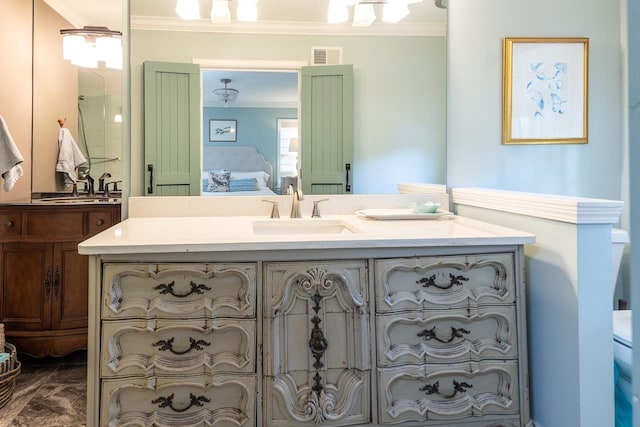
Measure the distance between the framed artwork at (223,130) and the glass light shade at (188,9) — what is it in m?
0.48

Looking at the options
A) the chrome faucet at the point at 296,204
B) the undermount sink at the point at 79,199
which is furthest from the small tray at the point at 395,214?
the undermount sink at the point at 79,199

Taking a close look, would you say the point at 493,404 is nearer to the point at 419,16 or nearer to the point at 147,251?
the point at 147,251

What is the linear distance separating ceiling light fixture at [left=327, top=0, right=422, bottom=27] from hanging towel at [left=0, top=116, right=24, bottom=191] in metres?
1.79

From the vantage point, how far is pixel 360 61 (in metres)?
2.06

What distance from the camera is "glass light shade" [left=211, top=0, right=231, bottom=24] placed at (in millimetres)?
1952

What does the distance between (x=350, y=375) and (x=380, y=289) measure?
294 millimetres

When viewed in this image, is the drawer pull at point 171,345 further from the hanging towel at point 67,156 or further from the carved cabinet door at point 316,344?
the hanging towel at point 67,156

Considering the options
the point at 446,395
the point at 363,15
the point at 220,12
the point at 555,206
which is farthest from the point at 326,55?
the point at 446,395

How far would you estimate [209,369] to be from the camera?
132 cm

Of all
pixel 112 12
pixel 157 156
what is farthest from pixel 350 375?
pixel 112 12

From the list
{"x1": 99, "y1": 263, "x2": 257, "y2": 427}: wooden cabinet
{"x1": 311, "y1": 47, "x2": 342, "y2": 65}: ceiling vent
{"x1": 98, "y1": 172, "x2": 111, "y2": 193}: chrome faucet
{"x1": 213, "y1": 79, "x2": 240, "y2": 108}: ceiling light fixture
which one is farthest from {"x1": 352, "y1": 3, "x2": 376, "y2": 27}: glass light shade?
{"x1": 98, "y1": 172, "x2": 111, "y2": 193}: chrome faucet

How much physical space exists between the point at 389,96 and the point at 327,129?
353 mm

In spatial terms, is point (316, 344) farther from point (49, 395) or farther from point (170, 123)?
point (49, 395)

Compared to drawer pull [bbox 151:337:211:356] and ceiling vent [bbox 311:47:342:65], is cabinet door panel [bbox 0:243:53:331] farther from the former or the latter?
ceiling vent [bbox 311:47:342:65]
